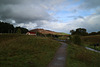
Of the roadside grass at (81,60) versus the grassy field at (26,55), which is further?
the roadside grass at (81,60)

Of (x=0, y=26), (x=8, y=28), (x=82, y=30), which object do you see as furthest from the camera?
(x=82, y=30)

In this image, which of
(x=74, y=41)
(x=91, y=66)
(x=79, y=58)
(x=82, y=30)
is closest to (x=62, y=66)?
(x=91, y=66)

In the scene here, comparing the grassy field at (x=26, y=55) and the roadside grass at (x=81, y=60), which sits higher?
the grassy field at (x=26, y=55)

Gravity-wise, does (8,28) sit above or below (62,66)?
above

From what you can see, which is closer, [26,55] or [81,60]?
[81,60]

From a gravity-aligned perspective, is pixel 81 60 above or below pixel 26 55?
below

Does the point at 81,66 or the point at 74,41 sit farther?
the point at 74,41

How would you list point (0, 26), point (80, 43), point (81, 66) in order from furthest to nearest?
point (0, 26) → point (80, 43) → point (81, 66)

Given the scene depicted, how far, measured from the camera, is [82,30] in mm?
114250

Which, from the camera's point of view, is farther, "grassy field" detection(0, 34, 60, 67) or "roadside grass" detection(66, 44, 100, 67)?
"roadside grass" detection(66, 44, 100, 67)

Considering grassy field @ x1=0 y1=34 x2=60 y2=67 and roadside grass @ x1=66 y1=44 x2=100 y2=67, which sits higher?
grassy field @ x1=0 y1=34 x2=60 y2=67

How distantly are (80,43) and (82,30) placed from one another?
92756mm

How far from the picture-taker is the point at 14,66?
293 inches

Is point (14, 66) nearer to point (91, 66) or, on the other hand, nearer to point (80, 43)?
point (91, 66)
